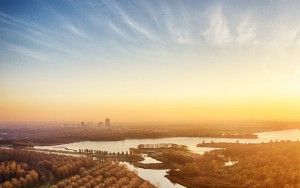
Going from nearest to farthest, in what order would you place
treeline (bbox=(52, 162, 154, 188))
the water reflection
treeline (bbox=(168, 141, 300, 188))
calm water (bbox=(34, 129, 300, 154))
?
treeline (bbox=(52, 162, 154, 188)), treeline (bbox=(168, 141, 300, 188)), the water reflection, calm water (bbox=(34, 129, 300, 154))

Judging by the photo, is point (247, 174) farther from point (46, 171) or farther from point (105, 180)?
point (46, 171)

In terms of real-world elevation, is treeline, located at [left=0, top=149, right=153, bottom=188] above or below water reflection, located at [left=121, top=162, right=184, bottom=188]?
above

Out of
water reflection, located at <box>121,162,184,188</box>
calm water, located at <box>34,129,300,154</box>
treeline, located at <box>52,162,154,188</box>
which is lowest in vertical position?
water reflection, located at <box>121,162,184,188</box>

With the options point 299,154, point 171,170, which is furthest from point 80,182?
point 299,154

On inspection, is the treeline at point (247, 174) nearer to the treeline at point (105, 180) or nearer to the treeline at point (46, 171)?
the treeline at point (105, 180)

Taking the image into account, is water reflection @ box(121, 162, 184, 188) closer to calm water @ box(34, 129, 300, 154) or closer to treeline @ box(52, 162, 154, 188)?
treeline @ box(52, 162, 154, 188)

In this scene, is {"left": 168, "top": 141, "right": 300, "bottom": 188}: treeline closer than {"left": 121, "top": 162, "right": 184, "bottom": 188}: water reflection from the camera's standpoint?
Yes

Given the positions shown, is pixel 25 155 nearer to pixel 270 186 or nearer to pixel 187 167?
pixel 187 167

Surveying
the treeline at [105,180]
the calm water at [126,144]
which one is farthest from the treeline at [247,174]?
the calm water at [126,144]

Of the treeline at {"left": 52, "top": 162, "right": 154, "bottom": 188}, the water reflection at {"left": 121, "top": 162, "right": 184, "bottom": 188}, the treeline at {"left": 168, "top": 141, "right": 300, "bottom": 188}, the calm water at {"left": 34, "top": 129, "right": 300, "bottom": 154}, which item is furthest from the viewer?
the calm water at {"left": 34, "top": 129, "right": 300, "bottom": 154}

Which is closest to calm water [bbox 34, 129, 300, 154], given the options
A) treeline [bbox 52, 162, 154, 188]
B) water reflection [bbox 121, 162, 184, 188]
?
water reflection [bbox 121, 162, 184, 188]

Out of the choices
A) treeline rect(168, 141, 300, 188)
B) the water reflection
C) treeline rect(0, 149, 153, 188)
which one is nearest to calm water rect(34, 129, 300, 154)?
treeline rect(168, 141, 300, 188)

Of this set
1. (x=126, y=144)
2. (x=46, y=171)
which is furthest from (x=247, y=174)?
(x=126, y=144)
